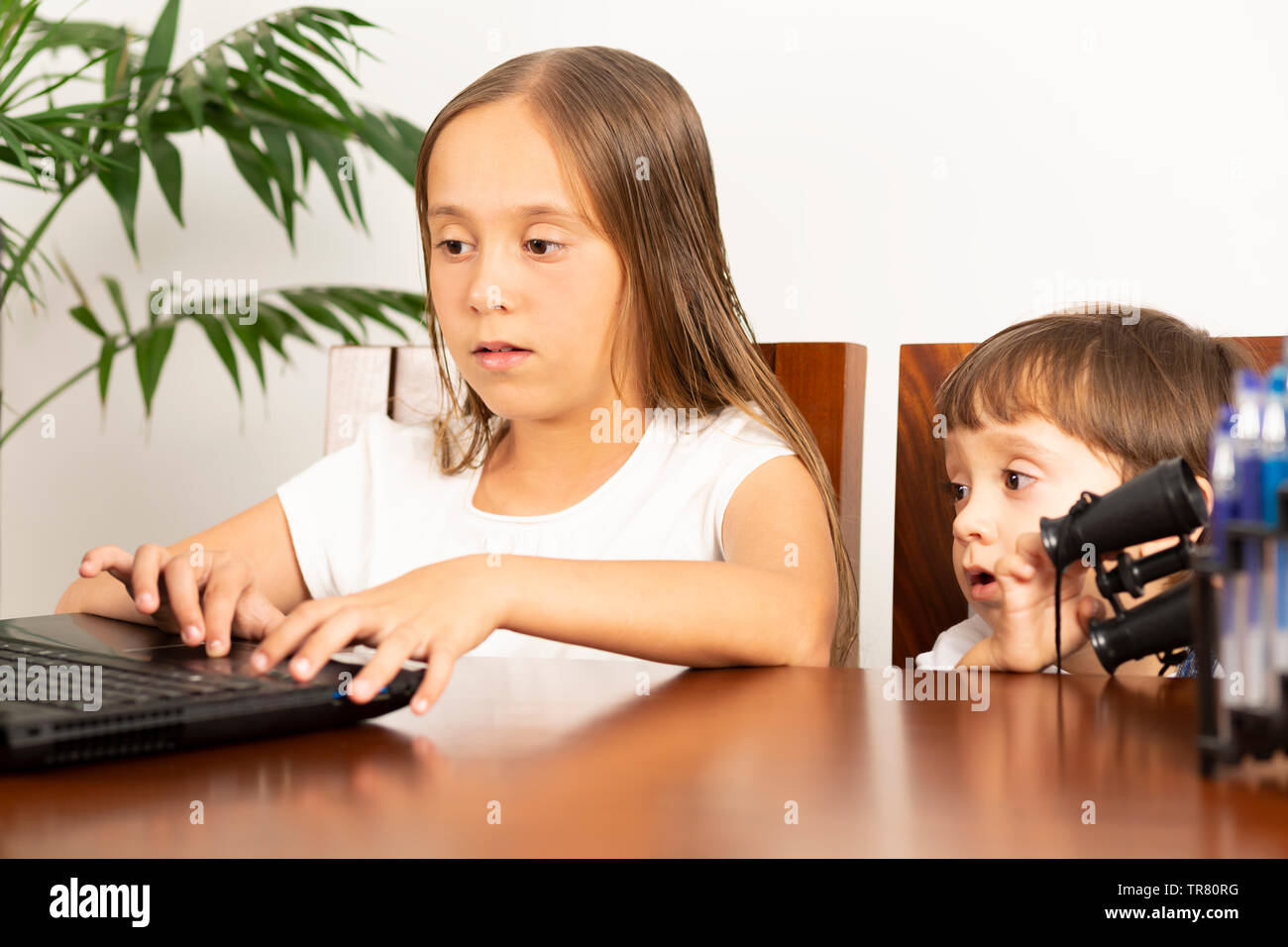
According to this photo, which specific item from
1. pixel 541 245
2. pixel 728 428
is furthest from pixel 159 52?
pixel 728 428

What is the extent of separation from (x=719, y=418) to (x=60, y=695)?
31.6 inches

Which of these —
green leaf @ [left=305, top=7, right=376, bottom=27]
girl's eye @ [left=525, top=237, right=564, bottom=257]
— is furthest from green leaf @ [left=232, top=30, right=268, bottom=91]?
girl's eye @ [left=525, top=237, right=564, bottom=257]

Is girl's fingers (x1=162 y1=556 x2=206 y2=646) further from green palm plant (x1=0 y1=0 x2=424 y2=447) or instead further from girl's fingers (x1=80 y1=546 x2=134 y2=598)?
green palm plant (x1=0 y1=0 x2=424 y2=447)

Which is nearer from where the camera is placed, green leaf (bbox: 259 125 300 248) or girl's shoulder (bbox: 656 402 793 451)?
girl's shoulder (bbox: 656 402 793 451)

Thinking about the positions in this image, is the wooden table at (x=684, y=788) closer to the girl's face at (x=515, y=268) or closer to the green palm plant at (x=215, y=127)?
the girl's face at (x=515, y=268)

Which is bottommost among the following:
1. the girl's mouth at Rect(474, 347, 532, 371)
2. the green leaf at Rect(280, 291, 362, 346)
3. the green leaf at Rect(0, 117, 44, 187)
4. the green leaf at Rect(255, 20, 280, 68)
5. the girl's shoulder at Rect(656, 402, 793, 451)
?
the girl's shoulder at Rect(656, 402, 793, 451)

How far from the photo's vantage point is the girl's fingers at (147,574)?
0.77m

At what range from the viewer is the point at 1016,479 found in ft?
3.45

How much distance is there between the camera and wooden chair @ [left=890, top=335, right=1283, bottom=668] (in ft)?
3.84

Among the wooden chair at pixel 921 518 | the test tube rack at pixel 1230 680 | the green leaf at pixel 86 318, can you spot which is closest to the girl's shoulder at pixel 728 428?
the wooden chair at pixel 921 518

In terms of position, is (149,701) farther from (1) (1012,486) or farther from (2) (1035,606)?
(1) (1012,486)

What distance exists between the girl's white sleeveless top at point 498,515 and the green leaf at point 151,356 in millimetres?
565

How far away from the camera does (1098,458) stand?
3.43 ft

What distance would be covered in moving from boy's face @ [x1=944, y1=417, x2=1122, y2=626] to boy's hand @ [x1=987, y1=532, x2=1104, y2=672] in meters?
0.08
